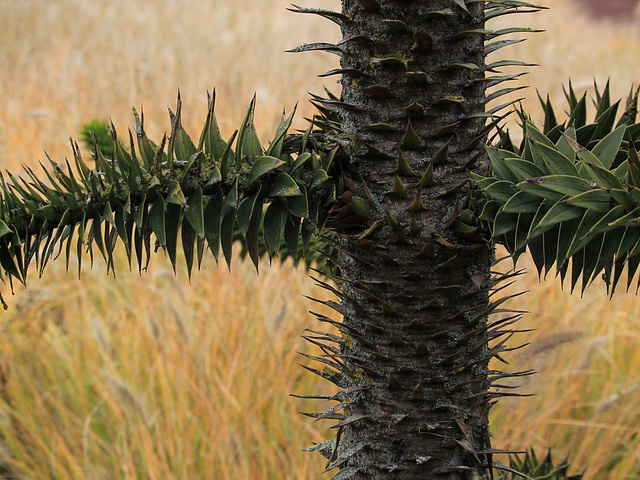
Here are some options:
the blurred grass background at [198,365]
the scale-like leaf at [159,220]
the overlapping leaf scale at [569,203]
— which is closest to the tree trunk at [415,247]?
the overlapping leaf scale at [569,203]

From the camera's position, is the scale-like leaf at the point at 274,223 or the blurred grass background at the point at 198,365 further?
the blurred grass background at the point at 198,365

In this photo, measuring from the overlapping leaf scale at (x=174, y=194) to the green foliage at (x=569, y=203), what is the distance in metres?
0.19

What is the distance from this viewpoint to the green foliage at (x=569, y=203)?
540 mm

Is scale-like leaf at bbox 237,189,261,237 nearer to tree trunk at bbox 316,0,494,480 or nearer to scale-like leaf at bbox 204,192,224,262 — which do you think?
scale-like leaf at bbox 204,192,224,262

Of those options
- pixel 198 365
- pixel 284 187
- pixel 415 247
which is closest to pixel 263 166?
pixel 284 187

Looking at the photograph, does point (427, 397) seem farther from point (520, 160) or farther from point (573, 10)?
point (573, 10)

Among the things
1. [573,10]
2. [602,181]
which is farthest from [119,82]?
[573,10]

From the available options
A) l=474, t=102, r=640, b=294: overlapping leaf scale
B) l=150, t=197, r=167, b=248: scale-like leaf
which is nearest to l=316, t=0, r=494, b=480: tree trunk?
l=474, t=102, r=640, b=294: overlapping leaf scale

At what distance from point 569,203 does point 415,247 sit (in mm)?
186

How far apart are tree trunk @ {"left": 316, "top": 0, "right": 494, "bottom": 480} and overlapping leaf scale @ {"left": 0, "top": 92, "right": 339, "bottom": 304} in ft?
0.27

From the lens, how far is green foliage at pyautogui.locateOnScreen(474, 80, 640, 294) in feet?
1.77

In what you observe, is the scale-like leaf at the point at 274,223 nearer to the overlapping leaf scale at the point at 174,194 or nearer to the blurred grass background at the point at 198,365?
the overlapping leaf scale at the point at 174,194

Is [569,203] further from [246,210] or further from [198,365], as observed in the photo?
[198,365]

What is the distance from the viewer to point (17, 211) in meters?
Answer: 0.63
